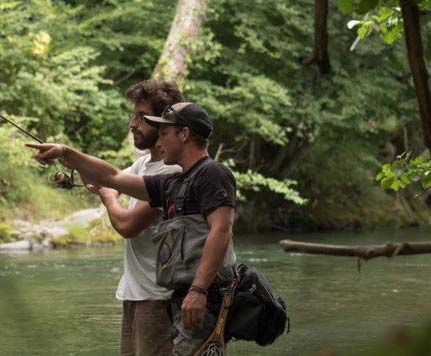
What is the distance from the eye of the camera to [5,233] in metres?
19.4

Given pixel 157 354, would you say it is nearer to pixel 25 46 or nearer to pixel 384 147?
pixel 25 46

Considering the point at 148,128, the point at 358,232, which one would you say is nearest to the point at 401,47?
the point at 358,232

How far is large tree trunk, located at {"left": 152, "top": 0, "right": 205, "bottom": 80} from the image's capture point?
22.0 meters

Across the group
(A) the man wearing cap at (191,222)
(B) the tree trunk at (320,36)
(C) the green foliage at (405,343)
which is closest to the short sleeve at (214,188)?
(A) the man wearing cap at (191,222)

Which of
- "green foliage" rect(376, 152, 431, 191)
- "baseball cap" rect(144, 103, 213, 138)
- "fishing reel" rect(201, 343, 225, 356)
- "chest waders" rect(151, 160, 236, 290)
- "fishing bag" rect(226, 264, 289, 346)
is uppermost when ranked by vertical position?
"baseball cap" rect(144, 103, 213, 138)

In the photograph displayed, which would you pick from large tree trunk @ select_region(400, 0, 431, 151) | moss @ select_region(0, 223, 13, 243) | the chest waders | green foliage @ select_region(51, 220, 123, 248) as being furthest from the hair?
green foliage @ select_region(51, 220, 123, 248)

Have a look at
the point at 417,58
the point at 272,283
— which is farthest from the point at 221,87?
the point at 417,58

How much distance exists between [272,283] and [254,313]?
32.3ft

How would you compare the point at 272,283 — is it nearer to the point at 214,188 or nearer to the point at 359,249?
the point at 214,188

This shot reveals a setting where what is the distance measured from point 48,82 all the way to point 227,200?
1817cm

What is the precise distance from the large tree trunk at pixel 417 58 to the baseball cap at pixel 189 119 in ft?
5.99

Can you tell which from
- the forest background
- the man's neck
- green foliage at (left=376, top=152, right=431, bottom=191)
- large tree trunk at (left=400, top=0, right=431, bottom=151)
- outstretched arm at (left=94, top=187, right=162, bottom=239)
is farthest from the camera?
the forest background

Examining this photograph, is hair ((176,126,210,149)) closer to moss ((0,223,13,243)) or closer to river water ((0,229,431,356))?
river water ((0,229,431,356))

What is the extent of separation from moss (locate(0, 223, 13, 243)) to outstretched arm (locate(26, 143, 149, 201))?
50.7 feet
